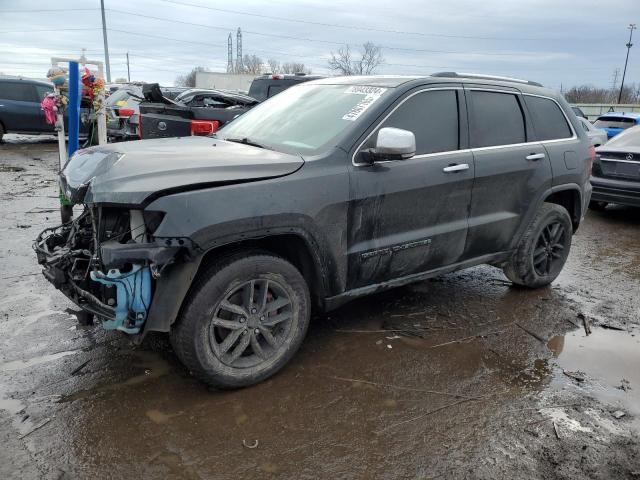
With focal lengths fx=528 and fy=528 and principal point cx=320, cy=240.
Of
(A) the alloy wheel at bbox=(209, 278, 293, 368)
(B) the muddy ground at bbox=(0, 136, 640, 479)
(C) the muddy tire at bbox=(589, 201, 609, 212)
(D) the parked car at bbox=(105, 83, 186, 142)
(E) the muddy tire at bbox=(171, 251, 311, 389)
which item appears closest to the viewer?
(B) the muddy ground at bbox=(0, 136, 640, 479)

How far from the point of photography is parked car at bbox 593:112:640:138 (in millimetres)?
14414

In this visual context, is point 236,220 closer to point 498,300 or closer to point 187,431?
point 187,431

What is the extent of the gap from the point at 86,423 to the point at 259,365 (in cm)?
99

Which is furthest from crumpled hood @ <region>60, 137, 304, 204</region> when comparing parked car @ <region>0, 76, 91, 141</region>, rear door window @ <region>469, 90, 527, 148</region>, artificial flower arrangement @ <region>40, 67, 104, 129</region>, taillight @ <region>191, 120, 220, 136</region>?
parked car @ <region>0, 76, 91, 141</region>

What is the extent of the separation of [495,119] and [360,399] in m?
2.55

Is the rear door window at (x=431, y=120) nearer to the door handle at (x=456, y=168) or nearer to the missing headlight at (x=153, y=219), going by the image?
the door handle at (x=456, y=168)

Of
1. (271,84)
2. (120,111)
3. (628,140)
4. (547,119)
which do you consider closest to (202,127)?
(271,84)

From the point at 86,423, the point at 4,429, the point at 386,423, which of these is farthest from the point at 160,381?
the point at 386,423

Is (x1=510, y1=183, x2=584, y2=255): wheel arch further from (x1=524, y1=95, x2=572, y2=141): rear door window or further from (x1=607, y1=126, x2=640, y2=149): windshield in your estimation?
(x1=607, y1=126, x2=640, y2=149): windshield

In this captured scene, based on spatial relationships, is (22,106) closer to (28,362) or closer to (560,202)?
(28,362)

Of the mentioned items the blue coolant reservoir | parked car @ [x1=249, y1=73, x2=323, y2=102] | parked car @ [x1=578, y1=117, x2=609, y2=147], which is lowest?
the blue coolant reservoir

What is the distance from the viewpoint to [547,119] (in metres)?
4.79

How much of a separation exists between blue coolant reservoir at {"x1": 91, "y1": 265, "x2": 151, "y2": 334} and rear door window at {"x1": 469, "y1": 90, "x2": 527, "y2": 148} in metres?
2.65

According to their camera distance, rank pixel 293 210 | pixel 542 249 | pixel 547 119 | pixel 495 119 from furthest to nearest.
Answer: pixel 542 249, pixel 547 119, pixel 495 119, pixel 293 210
